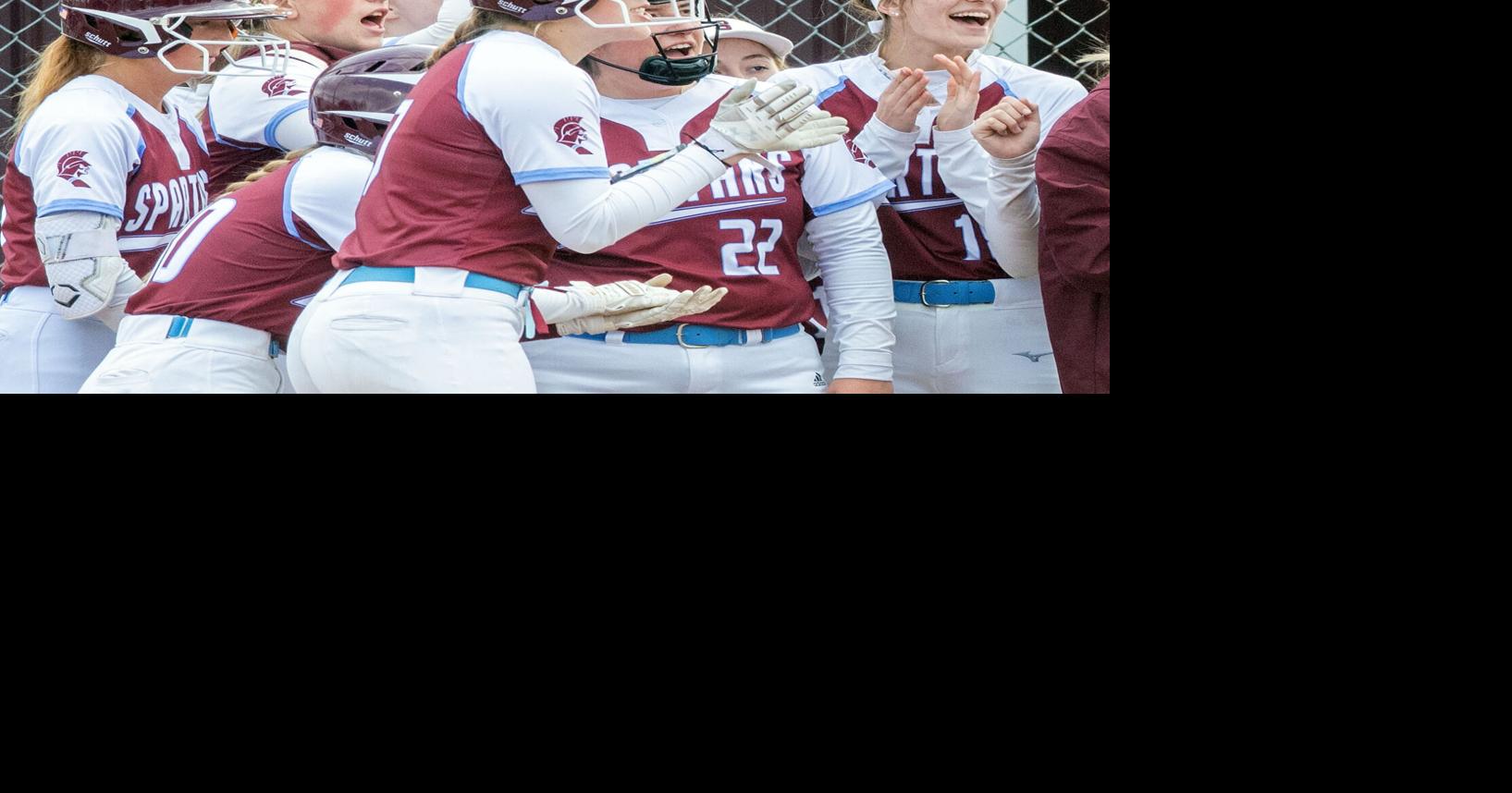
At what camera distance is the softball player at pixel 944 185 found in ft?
7.82

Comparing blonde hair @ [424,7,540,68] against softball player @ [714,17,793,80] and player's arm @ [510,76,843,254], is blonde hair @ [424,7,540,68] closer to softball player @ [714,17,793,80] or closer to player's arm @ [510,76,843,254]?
player's arm @ [510,76,843,254]

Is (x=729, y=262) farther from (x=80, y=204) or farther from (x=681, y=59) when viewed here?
(x=80, y=204)

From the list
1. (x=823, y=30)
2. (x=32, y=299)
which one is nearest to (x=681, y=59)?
(x=823, y=30)

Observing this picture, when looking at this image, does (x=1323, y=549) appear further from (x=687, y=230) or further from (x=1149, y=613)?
(x=687, y=230)

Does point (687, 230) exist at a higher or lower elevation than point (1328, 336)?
higher

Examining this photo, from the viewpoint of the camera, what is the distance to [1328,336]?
2104 mm

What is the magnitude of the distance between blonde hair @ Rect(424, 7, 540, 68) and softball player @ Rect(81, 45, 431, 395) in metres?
0.06

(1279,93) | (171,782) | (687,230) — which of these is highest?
(1279,93)

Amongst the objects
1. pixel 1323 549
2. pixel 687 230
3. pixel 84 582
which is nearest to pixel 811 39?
pixel 687 230

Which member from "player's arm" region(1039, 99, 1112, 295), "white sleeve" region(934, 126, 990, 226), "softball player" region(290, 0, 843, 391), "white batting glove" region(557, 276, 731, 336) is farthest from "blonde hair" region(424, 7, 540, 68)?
"player's arm" region(1039, 99, 1112, 295)

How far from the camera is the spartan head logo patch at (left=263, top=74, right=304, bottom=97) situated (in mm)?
2410

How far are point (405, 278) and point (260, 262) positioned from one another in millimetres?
317

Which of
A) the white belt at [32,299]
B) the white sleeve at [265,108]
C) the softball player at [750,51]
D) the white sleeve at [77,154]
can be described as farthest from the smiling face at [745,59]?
the white belt at [32,299]

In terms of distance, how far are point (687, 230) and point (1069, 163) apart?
57 cm
